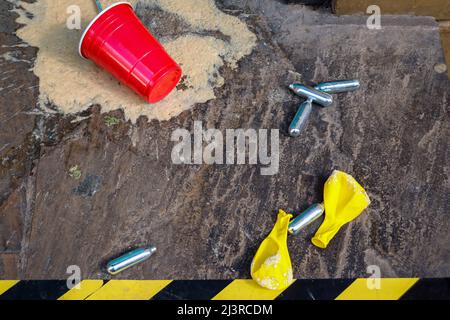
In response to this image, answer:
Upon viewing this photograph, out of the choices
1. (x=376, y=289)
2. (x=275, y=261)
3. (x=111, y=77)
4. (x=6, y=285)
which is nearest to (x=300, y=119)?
(x=275, y=261)

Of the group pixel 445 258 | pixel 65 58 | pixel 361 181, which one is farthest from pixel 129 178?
pixel 445 258

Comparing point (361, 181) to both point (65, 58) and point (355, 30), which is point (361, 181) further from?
point (65, 58)

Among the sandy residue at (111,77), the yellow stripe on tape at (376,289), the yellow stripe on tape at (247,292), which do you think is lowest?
the yellow stripe on tape at (376,289)

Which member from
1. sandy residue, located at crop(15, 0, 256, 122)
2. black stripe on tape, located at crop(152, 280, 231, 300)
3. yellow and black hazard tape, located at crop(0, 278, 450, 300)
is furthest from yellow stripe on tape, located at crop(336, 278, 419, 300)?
sandy residue, located at crop(15, 0, 256, 122)

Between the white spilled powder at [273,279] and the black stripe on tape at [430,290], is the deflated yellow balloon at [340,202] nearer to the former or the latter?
the white spilled powder at [273,279]

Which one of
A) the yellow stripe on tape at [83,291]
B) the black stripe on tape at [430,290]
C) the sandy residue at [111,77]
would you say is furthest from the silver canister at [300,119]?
the yellow stripe on tape at [83,291]

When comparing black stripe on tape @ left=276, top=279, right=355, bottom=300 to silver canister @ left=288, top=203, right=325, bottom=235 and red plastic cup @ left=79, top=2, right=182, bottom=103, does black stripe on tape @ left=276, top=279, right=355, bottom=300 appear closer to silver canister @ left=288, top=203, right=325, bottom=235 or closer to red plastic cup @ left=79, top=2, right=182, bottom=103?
silver canister @ left=288, top=203, right=325, bottom=235

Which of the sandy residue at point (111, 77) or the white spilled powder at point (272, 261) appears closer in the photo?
the white spilled powder at point (272, 261)
